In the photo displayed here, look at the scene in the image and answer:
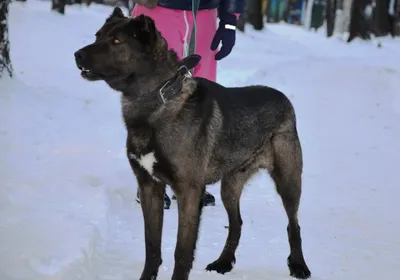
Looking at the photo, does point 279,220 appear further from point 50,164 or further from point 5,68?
point 5,68

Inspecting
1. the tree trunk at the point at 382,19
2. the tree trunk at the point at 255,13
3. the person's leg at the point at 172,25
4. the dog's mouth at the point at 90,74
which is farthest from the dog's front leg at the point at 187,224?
the tree trunk at the point at 255,13

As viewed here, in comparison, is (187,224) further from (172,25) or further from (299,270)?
(172,25)

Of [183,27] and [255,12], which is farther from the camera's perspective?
[255,12]

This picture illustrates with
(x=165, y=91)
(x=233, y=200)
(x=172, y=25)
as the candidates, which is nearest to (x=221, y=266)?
(x=233, y=200)

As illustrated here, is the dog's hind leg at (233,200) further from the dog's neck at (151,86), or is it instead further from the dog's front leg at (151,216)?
the dog's neck at (151,86)

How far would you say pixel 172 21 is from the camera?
5.42m

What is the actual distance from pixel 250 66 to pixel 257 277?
35.7 ft

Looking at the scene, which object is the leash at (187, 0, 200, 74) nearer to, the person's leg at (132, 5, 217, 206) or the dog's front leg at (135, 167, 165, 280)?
the person's leg at (132, 5, 217, 206)

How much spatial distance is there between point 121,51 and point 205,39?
6.56ft

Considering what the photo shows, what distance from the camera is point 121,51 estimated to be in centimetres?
364

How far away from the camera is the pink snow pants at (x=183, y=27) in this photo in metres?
5.39

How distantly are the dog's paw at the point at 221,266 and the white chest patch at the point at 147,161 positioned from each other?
0.99 m

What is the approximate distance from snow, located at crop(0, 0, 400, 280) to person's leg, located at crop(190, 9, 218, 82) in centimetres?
120

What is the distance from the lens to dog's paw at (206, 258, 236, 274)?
446cm
